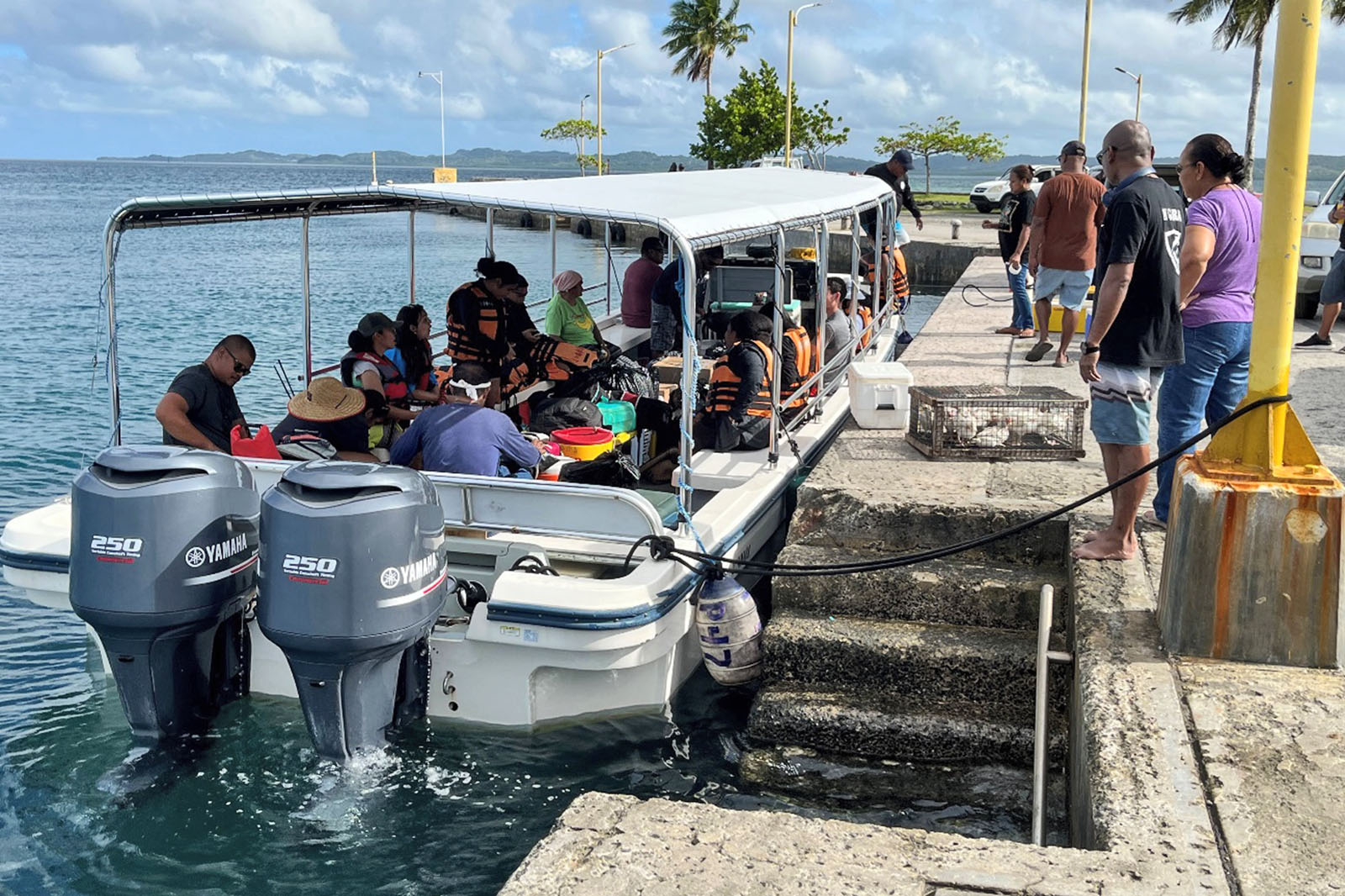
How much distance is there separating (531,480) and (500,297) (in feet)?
10.6

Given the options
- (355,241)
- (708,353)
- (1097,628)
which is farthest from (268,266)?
(1097,628)

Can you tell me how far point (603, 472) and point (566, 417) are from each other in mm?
882

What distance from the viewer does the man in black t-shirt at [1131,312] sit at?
4.79m

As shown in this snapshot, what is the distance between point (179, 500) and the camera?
4488mm

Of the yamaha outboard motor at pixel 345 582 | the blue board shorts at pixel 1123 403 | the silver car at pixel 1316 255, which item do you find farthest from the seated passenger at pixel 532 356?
the silver car at pixel 1316 255

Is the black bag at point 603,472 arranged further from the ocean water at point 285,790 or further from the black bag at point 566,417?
the ocean water at point 285,790

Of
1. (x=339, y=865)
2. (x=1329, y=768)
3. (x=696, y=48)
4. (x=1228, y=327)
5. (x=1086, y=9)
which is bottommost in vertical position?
(x=339, y=865)

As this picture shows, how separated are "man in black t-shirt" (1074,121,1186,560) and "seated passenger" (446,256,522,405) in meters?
4.24

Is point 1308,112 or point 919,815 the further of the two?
point 919,815

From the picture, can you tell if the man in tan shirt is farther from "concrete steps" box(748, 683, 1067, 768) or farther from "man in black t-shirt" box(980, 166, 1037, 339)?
"concrete steps" box(748, 683, 1067, 768)

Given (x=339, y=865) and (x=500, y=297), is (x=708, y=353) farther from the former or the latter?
(x=339, y=865)

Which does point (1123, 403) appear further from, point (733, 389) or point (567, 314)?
point (567, 314)

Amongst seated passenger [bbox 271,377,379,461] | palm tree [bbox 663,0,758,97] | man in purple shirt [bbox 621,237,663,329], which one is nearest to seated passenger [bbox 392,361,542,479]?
seated passenger [bbox 271,377,379,461]

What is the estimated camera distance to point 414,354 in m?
7.83
